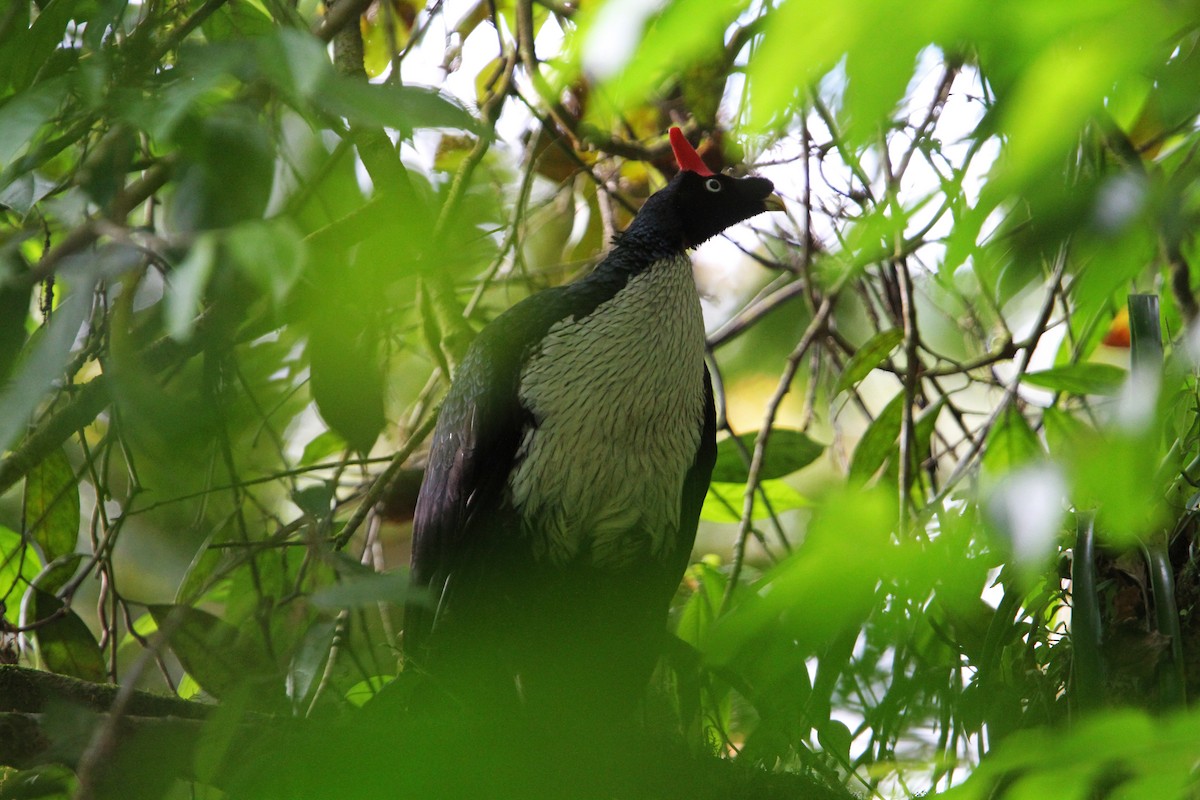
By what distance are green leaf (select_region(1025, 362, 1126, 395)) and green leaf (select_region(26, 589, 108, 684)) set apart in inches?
89.2

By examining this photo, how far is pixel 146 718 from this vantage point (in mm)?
2096

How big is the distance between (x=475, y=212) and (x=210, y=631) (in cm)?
130

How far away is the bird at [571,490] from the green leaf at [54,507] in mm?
850

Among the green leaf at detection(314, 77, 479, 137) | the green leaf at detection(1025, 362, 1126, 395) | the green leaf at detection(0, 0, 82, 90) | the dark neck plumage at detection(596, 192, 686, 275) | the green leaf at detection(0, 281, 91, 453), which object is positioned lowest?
the green leaf at detection(0, 281, 91, 453)

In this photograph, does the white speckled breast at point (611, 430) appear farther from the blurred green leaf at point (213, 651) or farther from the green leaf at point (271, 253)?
the green leaf at point (271, 253)

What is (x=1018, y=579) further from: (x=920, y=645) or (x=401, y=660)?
(x=401, y=660)

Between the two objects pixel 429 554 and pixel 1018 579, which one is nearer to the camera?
pixel 1018 579

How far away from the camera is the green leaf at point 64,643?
2559 millimetres

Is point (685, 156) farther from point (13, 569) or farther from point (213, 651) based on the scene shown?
point (13, 569)

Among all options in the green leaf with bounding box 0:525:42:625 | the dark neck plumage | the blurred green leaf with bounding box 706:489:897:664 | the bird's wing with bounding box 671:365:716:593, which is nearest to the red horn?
the dark neck plumage

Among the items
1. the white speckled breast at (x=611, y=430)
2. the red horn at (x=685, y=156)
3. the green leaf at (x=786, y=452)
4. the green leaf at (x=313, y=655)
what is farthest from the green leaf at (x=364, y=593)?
the red horn at (x=685, y=156)

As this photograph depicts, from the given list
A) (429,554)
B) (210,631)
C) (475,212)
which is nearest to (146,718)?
(210,631)

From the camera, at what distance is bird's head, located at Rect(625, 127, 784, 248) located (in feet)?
10.1

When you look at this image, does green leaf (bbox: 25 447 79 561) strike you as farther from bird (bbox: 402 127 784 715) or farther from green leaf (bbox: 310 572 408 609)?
green leaf (bbox: 310 572 408 609)
